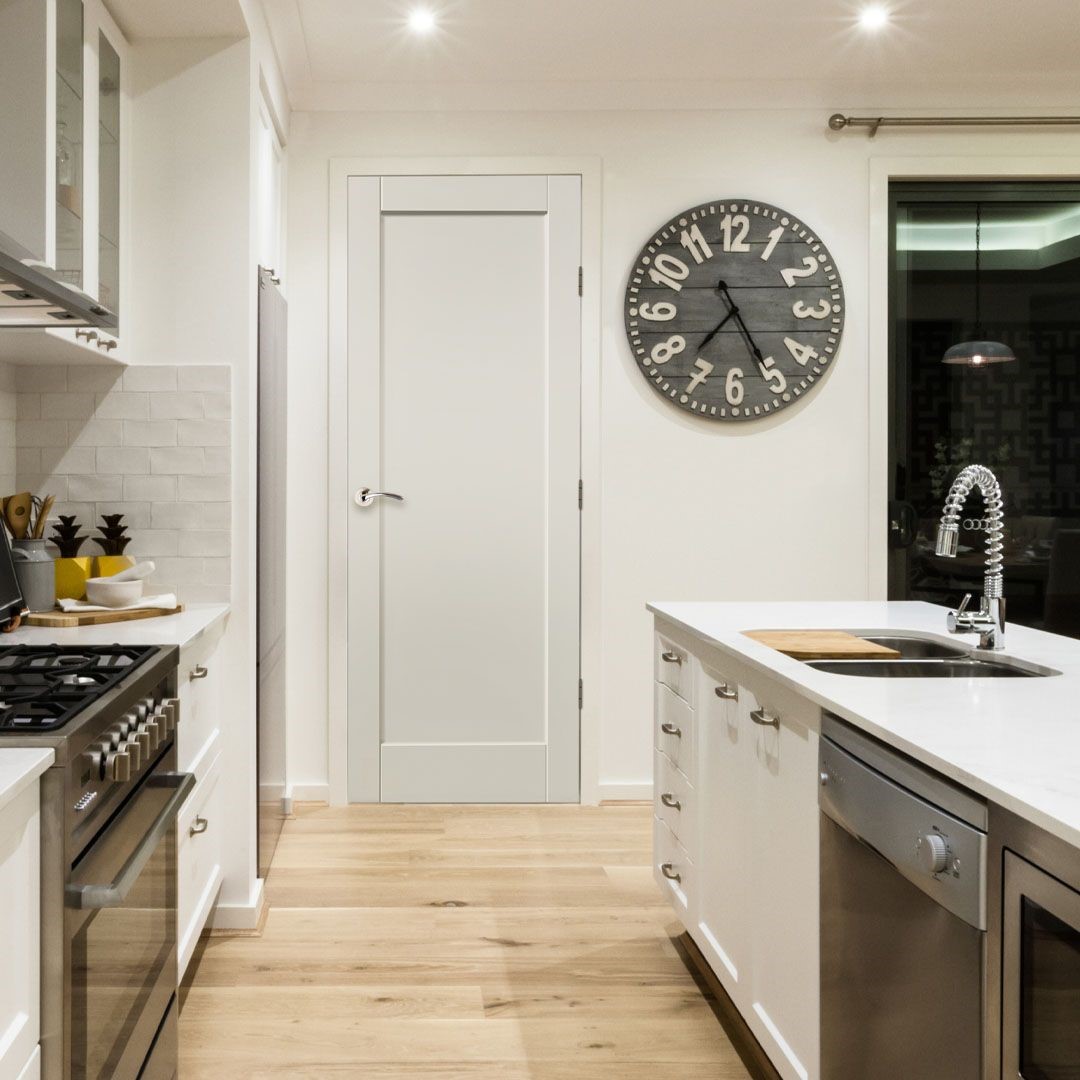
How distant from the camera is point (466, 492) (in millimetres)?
3615

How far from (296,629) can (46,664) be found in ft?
6.23

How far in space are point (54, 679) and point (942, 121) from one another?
349 centimetres

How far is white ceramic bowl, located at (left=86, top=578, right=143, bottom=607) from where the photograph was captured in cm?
236

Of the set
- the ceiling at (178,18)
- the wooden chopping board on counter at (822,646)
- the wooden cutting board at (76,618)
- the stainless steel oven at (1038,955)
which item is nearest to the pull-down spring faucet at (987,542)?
the wooden chopping board on counter at (822,646)

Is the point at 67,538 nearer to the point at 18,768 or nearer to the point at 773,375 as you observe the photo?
the point at 18,768

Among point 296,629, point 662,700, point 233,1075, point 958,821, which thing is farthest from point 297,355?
point 958,821

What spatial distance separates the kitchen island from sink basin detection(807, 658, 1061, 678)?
0.05 ft

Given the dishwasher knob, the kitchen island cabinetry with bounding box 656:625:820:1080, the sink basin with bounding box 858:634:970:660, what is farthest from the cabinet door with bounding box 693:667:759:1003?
the dishwasher knob

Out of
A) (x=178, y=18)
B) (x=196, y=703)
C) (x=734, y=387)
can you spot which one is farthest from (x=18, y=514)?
(x=734, y=387)

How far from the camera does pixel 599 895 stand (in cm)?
285

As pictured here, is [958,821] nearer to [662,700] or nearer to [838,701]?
[838,701]

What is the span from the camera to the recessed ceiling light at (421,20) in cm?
302

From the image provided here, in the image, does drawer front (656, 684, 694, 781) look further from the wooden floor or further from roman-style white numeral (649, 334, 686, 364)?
roman-style white numeral (649, 334, 686, 364)

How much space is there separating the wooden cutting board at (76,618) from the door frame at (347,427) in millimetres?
1276
